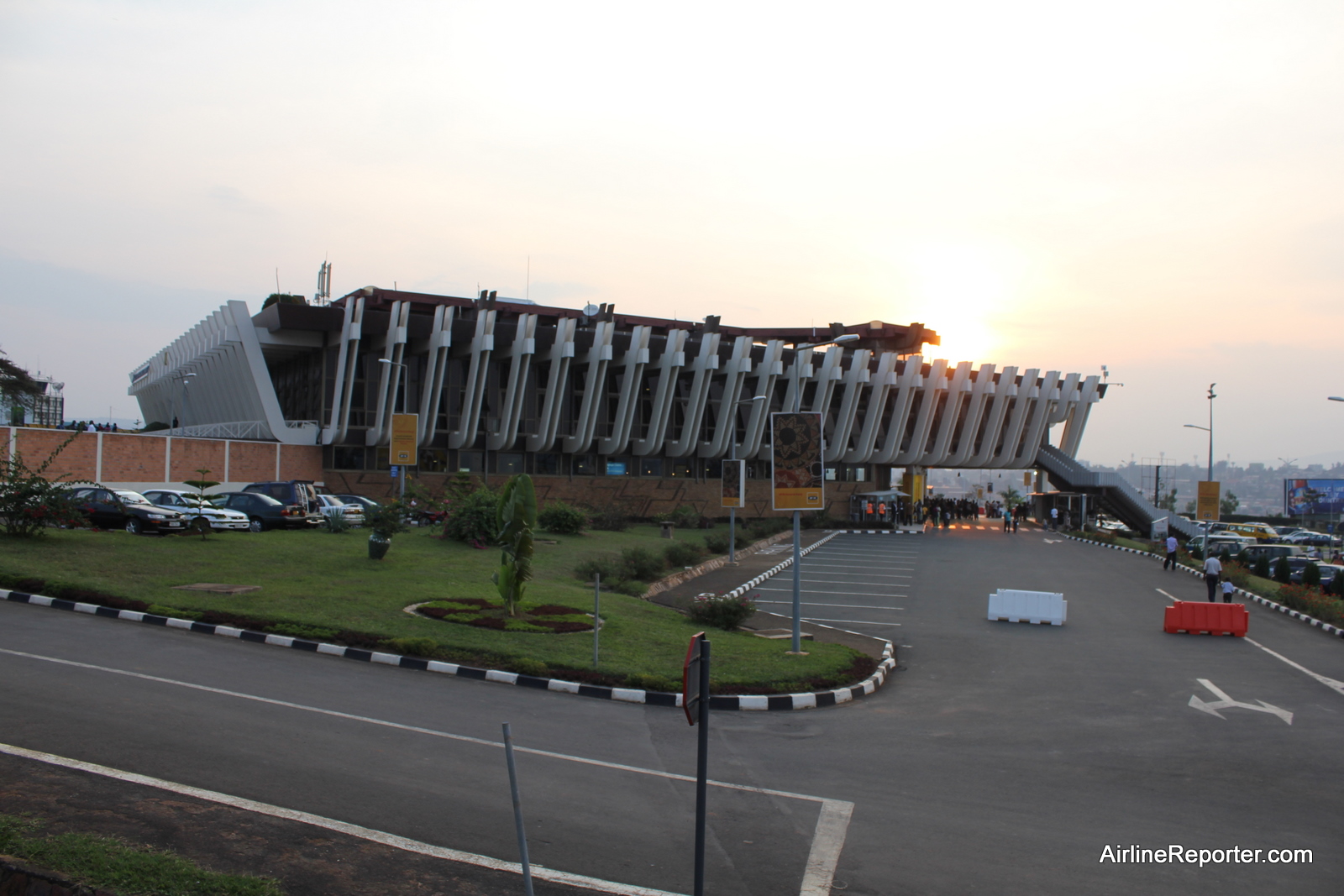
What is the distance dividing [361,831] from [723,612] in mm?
11723

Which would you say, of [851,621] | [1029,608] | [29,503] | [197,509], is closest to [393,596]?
[29,503]

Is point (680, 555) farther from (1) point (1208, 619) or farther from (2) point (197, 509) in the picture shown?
(1) point (1208, 619)

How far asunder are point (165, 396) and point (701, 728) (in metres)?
73.3

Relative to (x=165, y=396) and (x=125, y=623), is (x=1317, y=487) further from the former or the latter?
(x=165, y=396)

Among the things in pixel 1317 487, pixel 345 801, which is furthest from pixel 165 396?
pixel 1317 487

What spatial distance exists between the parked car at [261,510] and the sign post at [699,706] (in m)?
27.3

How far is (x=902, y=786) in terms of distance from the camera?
8500mm

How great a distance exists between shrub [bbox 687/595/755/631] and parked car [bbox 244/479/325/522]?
59.1ft

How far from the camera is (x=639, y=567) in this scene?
2627cm

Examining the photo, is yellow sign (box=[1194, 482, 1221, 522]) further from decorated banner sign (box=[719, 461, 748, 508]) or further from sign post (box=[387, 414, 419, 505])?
sign post (box=[387, 414, 419, 505])

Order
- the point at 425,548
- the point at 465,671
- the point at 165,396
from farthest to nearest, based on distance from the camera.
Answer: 1. the point at 165,396
2. the point at 425,548
3. the point at 465,671

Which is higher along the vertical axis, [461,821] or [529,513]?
[529,513]

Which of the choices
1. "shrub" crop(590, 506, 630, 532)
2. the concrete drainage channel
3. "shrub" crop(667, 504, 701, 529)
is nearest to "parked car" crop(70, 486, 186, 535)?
the concrete drainage channel

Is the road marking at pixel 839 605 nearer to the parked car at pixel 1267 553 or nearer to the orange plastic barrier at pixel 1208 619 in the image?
the orange plastic barrier at pixel 1208 619
